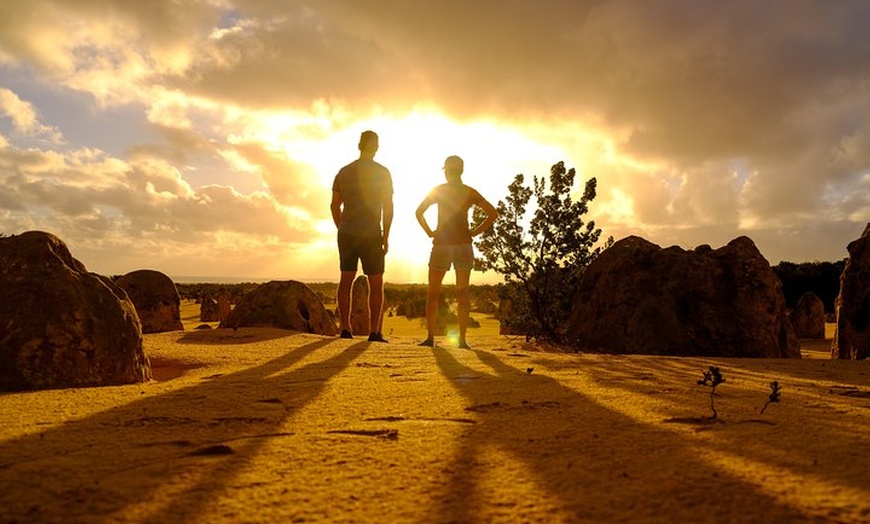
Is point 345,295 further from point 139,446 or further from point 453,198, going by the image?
point 139,446

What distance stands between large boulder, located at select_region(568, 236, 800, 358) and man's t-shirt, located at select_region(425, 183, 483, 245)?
2.60 metres

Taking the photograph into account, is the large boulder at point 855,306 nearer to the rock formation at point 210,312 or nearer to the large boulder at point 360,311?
the large boulder at point 360,311

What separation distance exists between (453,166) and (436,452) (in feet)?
17.4

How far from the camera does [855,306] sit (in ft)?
24.3

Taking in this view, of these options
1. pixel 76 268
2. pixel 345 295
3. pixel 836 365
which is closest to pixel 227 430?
pixel 76 268

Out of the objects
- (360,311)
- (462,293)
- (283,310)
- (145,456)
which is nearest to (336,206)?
(462,293)

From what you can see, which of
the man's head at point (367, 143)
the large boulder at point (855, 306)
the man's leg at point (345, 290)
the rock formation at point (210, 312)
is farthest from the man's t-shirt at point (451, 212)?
the rock formation at point (210, 312)

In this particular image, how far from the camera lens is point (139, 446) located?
2180mm

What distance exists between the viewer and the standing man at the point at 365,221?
7.04 m

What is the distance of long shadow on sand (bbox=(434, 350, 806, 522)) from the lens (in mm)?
1521

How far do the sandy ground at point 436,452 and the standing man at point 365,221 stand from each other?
3164 mm

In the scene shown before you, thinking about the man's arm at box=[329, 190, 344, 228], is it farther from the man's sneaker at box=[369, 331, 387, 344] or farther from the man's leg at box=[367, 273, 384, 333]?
the man's sneaker at box=[369, 331, 387, 344]

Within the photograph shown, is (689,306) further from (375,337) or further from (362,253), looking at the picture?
(362,253)

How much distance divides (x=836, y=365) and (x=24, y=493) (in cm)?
593
